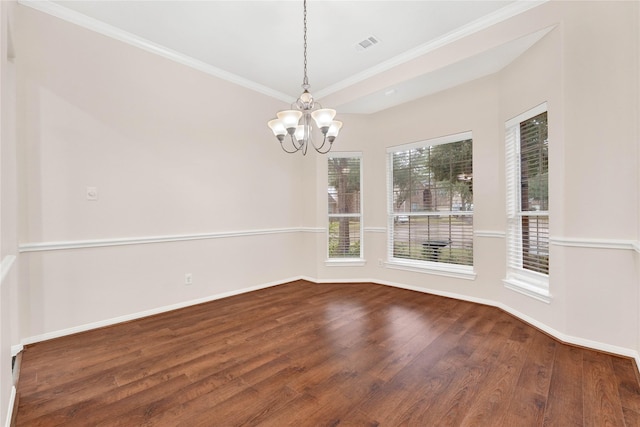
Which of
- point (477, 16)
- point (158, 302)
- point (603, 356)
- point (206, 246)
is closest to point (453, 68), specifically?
point (477, 16)

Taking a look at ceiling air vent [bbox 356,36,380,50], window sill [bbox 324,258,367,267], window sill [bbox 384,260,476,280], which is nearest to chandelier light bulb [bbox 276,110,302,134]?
ceiling air vent [bbox 356,36,380,50]

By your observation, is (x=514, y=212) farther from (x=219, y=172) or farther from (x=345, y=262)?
(x=219, y=172)

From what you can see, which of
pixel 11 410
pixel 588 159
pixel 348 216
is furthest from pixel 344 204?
pixel 11 410

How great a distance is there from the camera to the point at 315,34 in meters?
3.08

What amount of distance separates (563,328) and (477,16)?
3076 mm

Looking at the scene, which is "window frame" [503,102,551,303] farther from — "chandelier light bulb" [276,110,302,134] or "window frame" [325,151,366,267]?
"chandelier light bulb" [276,110,302,134]

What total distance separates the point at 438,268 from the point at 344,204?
1.76 meters

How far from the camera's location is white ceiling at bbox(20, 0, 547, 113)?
8.81 ft

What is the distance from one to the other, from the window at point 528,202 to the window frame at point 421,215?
0.49m

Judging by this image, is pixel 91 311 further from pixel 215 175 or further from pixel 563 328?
pixel 563 328

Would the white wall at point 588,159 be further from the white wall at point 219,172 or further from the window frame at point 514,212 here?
the window frame at point 514,212

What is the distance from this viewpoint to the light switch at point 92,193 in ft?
9.31

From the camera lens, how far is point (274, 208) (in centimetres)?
457

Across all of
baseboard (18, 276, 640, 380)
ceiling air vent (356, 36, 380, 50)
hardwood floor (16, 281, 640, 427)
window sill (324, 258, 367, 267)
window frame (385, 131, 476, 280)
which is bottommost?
hardwood floor (16, 281, 640, 427)
